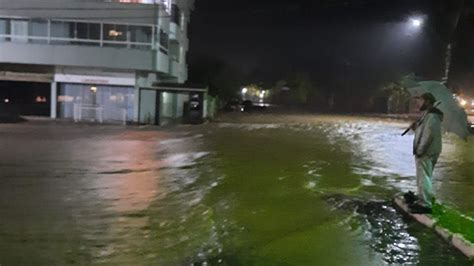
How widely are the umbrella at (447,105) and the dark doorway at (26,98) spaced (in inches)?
1403

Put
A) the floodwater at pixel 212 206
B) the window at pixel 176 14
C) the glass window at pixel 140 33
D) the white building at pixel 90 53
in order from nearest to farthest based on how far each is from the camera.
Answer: the floodwater at pixel 212 206, the white building at pixel 90 53, the glass window at pixel 140 33, the window at pixel 176 14

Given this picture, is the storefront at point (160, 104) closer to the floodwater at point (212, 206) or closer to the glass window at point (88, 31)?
the glass window at point (88, 31)

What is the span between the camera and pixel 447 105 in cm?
1009

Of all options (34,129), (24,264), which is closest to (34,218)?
(24,264)

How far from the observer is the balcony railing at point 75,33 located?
129ft

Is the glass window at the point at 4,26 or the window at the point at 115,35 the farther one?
the window at the point at 115,35

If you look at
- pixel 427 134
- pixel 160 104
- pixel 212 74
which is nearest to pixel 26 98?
pixel 160 104

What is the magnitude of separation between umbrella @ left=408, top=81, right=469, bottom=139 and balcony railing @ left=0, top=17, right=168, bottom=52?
31.0 metres

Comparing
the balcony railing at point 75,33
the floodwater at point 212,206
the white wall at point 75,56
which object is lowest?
the floodwater at point 212,206

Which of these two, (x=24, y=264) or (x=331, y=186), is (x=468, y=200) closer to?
(x=331, y=186)

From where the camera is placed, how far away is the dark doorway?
42500mm

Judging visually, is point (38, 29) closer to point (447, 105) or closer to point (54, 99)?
point (54, 99)

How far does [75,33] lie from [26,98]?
20.9 ft

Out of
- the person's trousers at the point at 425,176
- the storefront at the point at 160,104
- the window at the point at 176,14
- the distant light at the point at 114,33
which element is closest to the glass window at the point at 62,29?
the distant light at the point at 114,33
